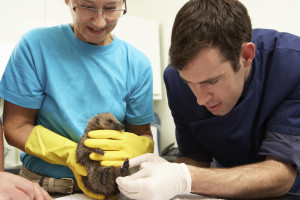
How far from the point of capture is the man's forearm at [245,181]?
1224 mm

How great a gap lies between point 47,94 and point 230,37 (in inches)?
34.3

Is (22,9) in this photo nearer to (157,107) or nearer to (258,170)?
(157,107)

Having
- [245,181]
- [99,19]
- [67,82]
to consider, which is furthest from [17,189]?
[245,181]

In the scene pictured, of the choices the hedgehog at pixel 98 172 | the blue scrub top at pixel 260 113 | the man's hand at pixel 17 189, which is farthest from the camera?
the blue scrub top at pixel 260 113

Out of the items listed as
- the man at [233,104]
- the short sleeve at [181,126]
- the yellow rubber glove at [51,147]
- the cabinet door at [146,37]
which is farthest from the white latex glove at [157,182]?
the cabinet door at [146,37]

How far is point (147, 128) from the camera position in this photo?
5.45 ft

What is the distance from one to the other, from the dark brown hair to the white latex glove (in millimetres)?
443

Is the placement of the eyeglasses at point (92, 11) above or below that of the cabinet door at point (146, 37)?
above

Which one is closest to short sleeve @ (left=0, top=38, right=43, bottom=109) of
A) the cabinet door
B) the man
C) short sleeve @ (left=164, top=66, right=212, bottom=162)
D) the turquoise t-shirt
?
the turquoise t-shirt

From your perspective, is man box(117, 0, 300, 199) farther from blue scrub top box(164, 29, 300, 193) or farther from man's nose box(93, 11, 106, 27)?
man's nose box(93, 11, 106, 27)

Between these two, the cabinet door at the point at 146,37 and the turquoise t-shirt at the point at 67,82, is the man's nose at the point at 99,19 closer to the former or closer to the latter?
the turquoise t-shirt at the point at 67,82

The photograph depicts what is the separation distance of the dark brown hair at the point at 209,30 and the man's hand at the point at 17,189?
2.51 feet

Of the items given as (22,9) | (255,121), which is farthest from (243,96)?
(22,9)

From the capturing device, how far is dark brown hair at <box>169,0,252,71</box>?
4.00ft
